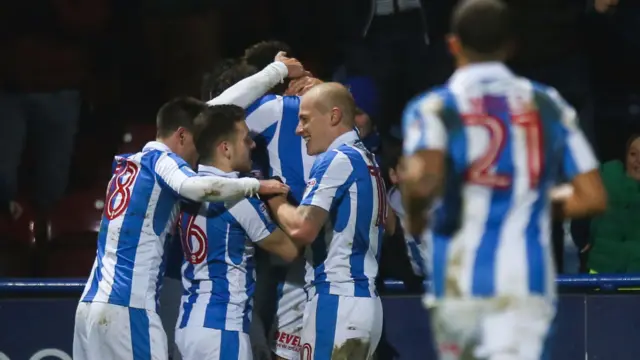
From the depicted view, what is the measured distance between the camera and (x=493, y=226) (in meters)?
3.92

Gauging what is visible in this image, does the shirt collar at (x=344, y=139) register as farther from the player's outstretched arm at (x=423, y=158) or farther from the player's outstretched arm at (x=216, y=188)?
the player's outstretched arm at (x=423, y=158)

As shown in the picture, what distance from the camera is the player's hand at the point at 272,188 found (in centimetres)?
573

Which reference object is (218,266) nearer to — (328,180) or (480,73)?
(328,180)

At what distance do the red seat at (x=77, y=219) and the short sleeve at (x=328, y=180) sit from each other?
2.58 meters

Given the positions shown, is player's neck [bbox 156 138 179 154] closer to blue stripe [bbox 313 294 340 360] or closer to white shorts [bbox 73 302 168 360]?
white shorts [bbox 73 302 168 360]

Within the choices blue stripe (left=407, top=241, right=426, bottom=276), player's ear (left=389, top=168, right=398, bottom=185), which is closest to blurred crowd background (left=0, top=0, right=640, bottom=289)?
player's ear (left=389, top=168, right=398, bottom=185)

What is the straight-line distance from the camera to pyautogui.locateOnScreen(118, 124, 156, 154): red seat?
26.5ft

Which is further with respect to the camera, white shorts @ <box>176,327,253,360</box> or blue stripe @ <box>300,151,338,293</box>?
white shorts @ <box>176,327,253,360</box>

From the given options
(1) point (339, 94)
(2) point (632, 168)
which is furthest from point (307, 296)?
(2) point (632, 168)

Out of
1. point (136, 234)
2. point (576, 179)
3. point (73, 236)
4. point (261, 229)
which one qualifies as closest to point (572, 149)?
point (576, 179)

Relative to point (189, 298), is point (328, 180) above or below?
above

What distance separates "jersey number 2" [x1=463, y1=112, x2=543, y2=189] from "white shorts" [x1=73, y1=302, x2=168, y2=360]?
2.37 metres

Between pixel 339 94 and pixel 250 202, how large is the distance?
2.12ft

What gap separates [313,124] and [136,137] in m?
2.66
